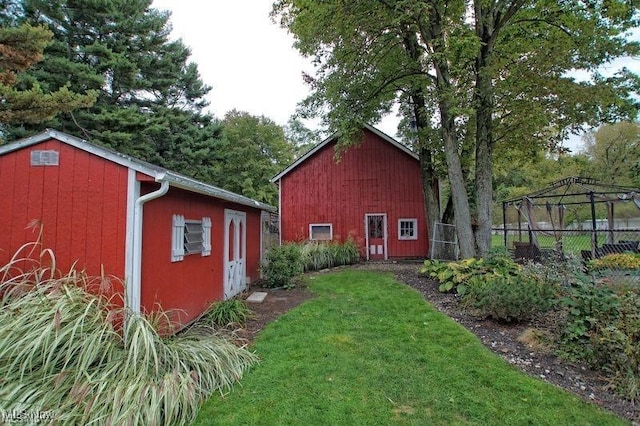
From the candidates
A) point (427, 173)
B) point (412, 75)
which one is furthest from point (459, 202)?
point (412, 75)

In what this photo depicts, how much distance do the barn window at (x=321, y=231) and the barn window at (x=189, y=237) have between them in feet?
27.9

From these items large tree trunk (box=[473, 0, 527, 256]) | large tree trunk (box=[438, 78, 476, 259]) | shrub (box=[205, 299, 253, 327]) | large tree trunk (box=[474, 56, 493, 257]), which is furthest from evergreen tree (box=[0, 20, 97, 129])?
large tree trunk (box=[474, 56, 493, 257])

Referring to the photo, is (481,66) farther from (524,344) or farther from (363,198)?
(524,344)

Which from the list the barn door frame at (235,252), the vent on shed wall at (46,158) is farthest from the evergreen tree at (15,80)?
the barn door frame at (235,252)

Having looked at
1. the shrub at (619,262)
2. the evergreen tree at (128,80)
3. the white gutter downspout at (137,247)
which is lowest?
the shrub at (619,262)

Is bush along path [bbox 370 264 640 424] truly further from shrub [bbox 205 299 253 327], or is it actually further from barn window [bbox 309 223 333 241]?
barn window [bbox 309 223 333 241]

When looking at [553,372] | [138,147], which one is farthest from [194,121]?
[553,372]

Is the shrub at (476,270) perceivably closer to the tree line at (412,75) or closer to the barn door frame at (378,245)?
the tree line at (412,75)

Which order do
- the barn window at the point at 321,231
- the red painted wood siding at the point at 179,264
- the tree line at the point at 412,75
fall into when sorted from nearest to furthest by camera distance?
the red painted wood siding at the point at 179,264, the tree line at the point at 412,75, the barn window at the point at 321,231

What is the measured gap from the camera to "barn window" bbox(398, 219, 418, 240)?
46.1ft

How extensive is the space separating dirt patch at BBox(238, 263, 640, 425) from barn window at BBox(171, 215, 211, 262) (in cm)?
156

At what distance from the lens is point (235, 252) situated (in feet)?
26.5

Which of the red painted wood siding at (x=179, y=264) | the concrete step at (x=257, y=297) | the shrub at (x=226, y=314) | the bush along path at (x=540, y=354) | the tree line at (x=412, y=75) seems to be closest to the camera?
the bush along path at (x=540, y=354)

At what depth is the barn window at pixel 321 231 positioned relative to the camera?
1459cm
